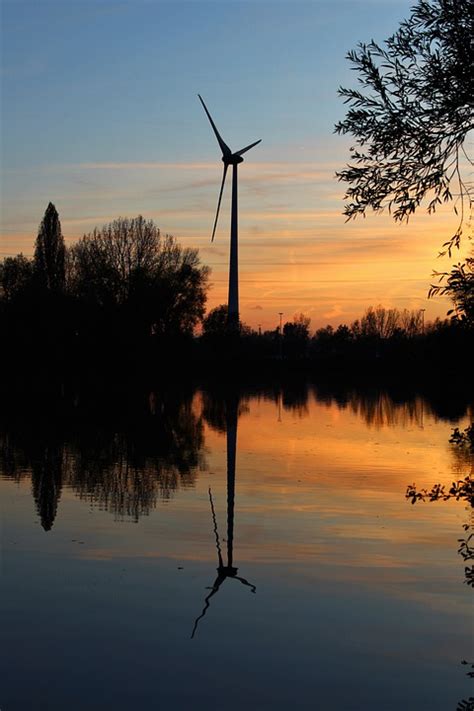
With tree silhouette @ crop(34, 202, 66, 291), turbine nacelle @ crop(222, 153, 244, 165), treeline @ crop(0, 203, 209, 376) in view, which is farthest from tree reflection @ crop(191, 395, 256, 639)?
turbine nacelle @ crop(222, 153, 244, 165)

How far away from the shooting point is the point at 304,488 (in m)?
23.4

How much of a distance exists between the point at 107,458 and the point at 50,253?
8157 centimetres

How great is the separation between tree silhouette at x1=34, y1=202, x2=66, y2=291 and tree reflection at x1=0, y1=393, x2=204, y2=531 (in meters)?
61.7

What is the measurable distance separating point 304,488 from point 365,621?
1153cm

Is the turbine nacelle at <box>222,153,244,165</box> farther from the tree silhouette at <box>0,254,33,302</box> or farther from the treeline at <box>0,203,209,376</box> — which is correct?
the tree silhouette at <box>0,254,33,302</box>

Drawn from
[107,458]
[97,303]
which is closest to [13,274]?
[97,303]

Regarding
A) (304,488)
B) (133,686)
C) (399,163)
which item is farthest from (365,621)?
(304,488)

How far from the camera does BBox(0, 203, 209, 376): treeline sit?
9475 cm

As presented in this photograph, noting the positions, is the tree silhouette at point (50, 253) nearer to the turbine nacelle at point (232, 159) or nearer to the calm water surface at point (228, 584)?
the turbine nacelle at point (232, 159)

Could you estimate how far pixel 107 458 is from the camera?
91.2 feet

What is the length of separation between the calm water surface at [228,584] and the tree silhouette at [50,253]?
77234 mm

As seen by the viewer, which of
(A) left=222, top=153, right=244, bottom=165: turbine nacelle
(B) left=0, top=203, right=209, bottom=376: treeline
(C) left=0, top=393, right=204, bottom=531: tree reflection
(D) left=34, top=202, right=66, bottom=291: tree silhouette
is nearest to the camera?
(C) left=0, top=393, right=204, bottom=531: tree reflection

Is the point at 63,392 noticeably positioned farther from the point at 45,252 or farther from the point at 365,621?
the point at 365,621

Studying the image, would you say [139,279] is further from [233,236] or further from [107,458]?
[107,458]
